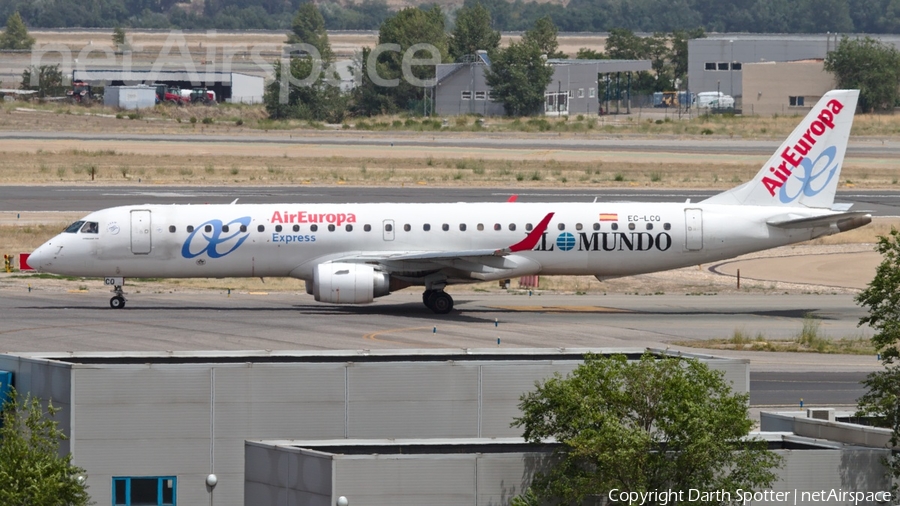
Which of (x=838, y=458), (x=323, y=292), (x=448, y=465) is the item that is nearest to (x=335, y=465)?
(x=448, y=465)

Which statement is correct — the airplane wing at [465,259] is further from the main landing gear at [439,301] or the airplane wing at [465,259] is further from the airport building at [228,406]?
the airport building at [228,406]

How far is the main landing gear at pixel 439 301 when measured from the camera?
4806cm

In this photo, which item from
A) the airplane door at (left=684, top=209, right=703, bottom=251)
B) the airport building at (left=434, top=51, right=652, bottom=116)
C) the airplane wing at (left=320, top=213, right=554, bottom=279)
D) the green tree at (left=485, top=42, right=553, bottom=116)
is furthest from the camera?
the airport building at (left=434, top=51, right=652, bottom=116)

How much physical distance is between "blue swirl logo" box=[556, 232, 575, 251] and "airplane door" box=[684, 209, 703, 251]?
416cm

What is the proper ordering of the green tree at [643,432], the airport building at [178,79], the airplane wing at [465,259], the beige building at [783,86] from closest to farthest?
the green tree at [643,432] < the airplane wing at [465,259] < the beige building at [783,86] < the airport building at [178,79]

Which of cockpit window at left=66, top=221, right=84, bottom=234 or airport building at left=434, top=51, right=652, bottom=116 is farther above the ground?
airport building at left=434, top=51, right=652, bottom=116

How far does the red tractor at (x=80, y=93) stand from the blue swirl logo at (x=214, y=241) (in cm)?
12910

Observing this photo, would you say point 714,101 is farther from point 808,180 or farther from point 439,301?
point 439,301

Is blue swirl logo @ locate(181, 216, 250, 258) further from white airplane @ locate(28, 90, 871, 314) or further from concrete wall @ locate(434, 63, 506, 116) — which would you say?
concrete wall @ locate(434, 63, 506, 116)

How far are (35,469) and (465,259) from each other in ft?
88.4

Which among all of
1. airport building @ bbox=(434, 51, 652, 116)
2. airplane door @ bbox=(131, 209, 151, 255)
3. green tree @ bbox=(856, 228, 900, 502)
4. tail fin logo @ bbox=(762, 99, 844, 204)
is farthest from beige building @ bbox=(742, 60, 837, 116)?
green tree @ bbox=(856, 228, 900, 502)

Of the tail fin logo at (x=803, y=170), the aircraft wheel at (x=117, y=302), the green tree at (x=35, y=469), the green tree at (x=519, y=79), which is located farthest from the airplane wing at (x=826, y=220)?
the green tree at (x=519, y=79)

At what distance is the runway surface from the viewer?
257ft

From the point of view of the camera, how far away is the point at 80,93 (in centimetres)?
17738
